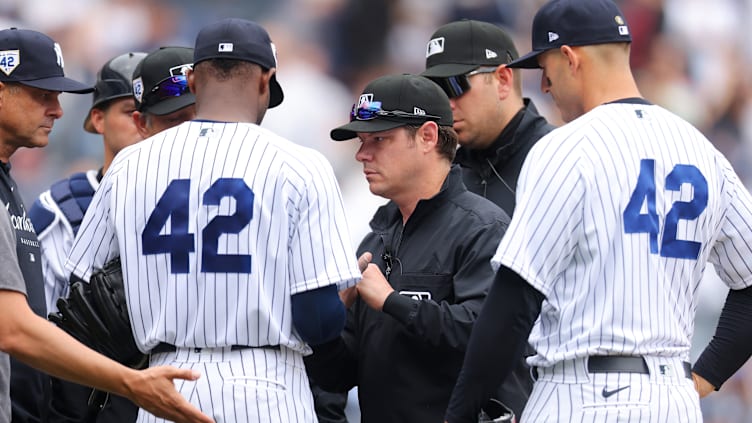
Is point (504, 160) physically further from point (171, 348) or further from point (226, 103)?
point (171, 348)

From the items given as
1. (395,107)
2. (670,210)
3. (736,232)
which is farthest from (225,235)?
(736,232)

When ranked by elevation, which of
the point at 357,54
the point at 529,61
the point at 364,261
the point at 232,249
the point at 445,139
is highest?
the point at 529,61

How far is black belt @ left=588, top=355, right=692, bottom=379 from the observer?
3.16m

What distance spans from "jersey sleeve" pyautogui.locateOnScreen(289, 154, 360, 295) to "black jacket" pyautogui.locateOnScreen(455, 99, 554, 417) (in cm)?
152

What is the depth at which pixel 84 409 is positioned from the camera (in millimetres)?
4410

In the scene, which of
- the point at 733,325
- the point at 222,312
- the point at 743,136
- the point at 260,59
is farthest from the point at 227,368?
the point at 743,136

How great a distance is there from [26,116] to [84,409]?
112 centimetres

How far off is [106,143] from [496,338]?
264 cm

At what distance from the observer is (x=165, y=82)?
422cm

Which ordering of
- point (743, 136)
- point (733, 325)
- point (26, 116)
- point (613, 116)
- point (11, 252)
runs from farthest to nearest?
point (743, 136) → point (26, 116) → point (733, 325) → point (613, 116) → point (11, 252)

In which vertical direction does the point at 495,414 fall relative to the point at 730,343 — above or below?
below

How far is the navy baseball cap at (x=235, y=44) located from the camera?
339cm

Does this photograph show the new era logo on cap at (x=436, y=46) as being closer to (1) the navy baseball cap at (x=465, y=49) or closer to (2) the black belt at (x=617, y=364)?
(1) the navy baseball cap at (x=465, y=49)

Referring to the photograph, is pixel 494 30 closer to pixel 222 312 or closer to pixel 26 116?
pixel 26 116
